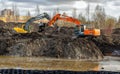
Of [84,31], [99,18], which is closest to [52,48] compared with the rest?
[84,31]

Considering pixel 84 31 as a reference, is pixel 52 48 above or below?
below

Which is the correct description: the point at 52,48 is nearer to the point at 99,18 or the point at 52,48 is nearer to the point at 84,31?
the point at 84,31

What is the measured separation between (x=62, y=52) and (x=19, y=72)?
769 inches

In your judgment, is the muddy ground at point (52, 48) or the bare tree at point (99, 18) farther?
the bare tree at point (99, 18)

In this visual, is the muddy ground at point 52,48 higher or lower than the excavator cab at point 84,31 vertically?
lower

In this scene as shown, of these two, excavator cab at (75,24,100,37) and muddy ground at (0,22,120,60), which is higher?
excavator cab at (75,24,100,37)

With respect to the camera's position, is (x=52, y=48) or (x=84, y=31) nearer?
(x=52, y=48)

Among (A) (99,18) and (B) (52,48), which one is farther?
(A) (99,18)

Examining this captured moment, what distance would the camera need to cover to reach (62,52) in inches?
1693

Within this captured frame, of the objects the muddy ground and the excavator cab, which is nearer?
the muddy ground

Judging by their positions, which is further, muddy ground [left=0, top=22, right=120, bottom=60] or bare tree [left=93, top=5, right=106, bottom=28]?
bare tree [left=93, top=5, right=106, bottom=28]

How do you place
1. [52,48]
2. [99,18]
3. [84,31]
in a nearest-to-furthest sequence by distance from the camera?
[52,48]
[84,31]
[99,18]

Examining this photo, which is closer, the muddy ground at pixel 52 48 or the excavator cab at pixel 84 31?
the muddy ground at pixel 52 48

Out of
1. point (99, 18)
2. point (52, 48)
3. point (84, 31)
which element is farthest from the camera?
point (99, 18)
